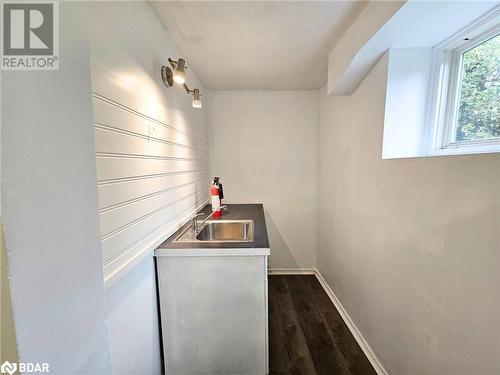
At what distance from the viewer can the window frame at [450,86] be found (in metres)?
0.98

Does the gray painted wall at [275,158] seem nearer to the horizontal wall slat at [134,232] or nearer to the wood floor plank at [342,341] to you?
the wood floor plank at [342,341]

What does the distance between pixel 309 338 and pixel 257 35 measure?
231 centimetres

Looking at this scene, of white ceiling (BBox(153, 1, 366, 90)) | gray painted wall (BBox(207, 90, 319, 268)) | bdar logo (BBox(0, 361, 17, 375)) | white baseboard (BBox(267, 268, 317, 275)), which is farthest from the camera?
white baseboard (BBox(267, 268, 317, 275))

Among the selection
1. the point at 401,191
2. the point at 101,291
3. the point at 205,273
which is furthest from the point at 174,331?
the point at 401,191

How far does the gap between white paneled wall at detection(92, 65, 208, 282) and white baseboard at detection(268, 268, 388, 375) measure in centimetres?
164

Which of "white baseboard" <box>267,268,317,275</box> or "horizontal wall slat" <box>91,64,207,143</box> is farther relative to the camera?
"white baseboard" <box>267,268,317,275</box>

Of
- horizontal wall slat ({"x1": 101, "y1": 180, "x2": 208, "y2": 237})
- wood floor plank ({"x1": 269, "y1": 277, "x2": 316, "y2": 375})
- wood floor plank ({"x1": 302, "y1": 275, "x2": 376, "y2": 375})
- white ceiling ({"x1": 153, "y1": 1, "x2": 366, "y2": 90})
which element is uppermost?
white ceiling ({"x1": 153, "y1": 1, "x2": 366, "y2": 90})

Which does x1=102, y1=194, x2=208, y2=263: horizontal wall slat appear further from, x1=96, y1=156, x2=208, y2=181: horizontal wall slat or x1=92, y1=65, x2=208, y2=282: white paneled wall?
x1=96, y1=156, x2=208, y2=181: horizontal wall slat

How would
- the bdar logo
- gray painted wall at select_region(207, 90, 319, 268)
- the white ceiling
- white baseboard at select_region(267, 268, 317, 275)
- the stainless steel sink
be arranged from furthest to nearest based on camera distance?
white baseboard at select_region(267, 268, 317, 275), gray painted wall at select_region(207, 90, 319, 268), the stainless steel sink, the white ceiling, the bdar logo

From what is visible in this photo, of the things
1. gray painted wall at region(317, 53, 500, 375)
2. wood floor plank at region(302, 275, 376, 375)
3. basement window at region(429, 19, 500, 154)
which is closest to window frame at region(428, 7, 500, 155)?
basement window at region(429, 19, 500, 154)

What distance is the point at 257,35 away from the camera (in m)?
1.42

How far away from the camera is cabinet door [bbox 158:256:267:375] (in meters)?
1.24

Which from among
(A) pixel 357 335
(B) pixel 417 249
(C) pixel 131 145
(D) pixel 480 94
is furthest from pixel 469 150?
(C) pixel 131 145

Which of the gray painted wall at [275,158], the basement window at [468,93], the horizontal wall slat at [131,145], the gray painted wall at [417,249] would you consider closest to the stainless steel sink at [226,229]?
the horizontal wall slat at [131,145]
